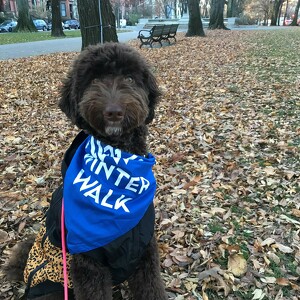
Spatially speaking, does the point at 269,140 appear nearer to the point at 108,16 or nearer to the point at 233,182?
the point at 233,182

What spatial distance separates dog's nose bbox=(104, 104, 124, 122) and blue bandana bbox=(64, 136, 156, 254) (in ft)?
0.71

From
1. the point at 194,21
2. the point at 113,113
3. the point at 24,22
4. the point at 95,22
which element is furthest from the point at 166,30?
the point at 24,22

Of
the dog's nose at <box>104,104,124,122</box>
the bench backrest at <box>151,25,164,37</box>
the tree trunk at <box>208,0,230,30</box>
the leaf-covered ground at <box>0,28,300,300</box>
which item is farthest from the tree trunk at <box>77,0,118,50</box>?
the tree trunk at <box>208,0,230,30</box>

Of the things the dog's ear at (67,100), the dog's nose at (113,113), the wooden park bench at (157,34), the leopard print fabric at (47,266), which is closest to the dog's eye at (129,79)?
the dog's nose at (113,113)

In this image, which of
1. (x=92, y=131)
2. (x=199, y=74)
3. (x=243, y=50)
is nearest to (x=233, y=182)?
(x=92, y=131)

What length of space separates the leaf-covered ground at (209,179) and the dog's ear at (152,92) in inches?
58.7

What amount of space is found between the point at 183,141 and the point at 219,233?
8.10 feet

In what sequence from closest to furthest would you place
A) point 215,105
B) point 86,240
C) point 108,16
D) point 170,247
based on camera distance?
point 86,240, point 170,247, point 215,105, point 108,16

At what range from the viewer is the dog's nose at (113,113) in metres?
2.14

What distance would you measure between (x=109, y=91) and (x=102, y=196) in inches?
25.3

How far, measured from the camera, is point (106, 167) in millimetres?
2223

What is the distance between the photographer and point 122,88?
7.45 ft

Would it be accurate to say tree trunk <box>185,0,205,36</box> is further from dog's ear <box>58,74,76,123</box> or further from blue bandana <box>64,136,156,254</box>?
blue bandana <box>64,136,156,254</box>

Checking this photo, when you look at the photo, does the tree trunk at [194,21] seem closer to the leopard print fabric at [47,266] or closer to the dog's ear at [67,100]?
the dog's ear at [67,100]
